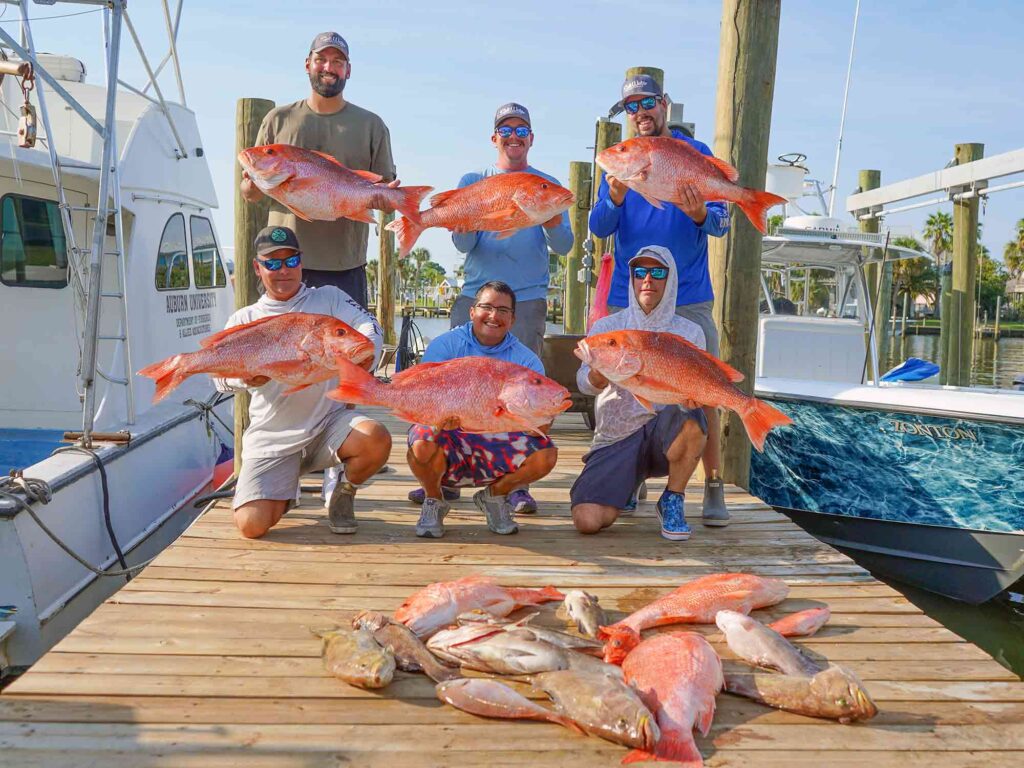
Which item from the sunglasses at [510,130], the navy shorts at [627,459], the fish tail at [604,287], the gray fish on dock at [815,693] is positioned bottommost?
the gray fish on dock at [815,693]

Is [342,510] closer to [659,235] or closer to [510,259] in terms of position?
[510,259]

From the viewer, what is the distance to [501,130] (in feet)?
16.9

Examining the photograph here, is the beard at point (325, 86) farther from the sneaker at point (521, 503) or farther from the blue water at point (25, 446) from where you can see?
the blue water at point (25, 446)

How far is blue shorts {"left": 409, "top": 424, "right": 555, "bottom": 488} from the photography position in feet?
15.8

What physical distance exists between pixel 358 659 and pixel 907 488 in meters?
5.63

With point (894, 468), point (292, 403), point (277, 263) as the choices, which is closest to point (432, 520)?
point (292, 403)

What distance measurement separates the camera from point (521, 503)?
5414 mm

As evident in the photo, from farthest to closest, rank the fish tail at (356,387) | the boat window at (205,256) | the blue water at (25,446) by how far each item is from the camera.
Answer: the boat window at (205,256) → the blue water at (25,446) → the fish tail at (356,387)

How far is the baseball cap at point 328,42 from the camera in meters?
4.98

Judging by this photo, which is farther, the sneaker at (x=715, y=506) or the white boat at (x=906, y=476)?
the white boat at (x=906, y=476)

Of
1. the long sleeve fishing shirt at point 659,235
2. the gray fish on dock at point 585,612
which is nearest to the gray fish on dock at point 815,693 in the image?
the gray fish on dock at point 585,612

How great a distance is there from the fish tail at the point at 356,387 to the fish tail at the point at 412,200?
2.59 feet

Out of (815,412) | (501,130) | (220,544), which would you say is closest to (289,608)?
(220,544)

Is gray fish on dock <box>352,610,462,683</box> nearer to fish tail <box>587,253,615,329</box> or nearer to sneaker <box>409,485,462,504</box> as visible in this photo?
sneaker <box>409,485,462,504</box>
